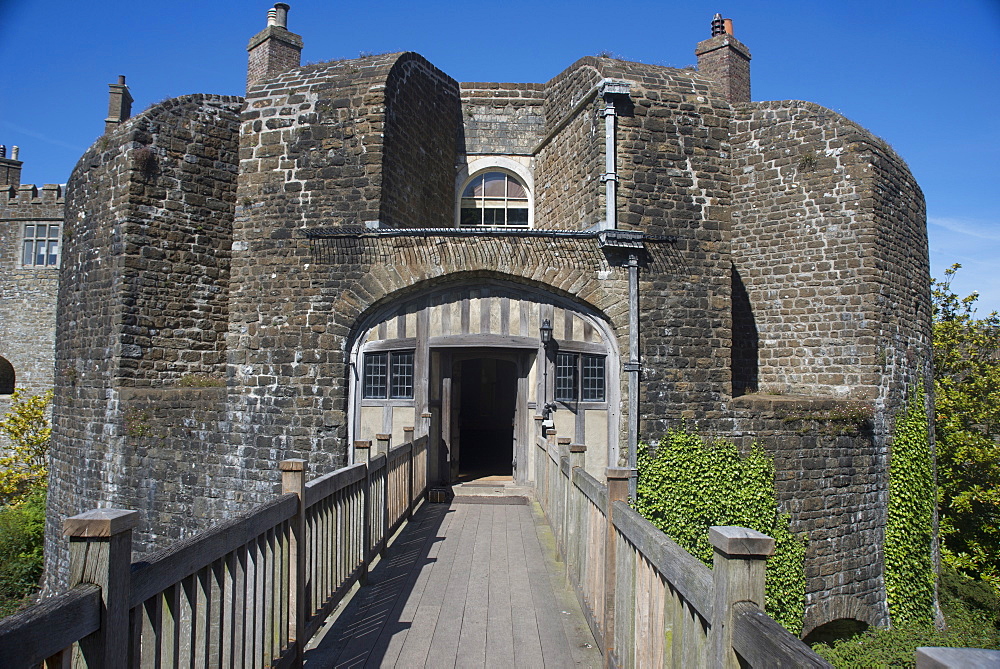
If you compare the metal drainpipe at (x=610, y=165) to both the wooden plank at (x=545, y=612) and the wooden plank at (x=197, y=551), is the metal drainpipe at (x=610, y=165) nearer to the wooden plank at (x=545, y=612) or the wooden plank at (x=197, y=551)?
the wooden plank at (x=545, y=612)

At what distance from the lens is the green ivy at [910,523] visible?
11.8 m

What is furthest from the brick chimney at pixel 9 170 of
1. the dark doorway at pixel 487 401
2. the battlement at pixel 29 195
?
the dark doorway at pixel 487 401

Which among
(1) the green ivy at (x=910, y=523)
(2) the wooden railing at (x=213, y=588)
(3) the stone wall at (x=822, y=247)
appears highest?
(3) the stone wall at (x=822, y=247)

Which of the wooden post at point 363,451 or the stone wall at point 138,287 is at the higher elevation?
the stone wall at point 138,287

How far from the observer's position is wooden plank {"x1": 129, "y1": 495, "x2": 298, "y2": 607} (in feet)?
7.58

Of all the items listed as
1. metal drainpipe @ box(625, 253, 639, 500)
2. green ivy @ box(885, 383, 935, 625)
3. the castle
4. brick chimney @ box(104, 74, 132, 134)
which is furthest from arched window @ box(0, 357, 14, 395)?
green ivy @ box(885, 383, 935, 625)

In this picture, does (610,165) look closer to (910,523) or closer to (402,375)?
(402,375)

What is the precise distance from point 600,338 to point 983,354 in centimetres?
1314

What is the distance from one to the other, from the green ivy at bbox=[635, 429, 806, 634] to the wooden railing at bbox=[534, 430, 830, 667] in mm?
5381

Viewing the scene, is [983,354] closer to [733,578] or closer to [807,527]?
[807,527]

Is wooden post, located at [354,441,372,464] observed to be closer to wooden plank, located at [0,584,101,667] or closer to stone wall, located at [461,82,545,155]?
wooden plank, located at [0,584,101,667]

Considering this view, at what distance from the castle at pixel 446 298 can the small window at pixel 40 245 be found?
1437cm

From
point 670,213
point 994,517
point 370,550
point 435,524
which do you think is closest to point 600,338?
point 670,213

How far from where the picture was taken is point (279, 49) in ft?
50.2
